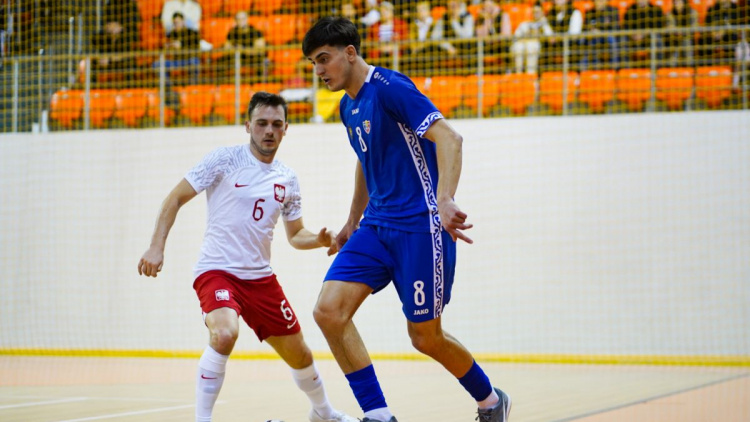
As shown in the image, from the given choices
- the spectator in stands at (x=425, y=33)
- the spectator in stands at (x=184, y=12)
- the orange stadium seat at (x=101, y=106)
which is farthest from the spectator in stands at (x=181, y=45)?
the spectator in stands at (x=425, y=33)

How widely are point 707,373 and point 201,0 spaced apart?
29.5 ft

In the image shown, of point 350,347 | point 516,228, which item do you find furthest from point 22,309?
point 350,347

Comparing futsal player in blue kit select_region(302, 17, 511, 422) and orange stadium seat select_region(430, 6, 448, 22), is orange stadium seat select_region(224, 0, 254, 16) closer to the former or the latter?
orange stadium seat select_region(430, 6, 448, 22)

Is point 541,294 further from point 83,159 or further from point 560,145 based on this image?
point 83,159

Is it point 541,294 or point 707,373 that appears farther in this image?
point 541,294

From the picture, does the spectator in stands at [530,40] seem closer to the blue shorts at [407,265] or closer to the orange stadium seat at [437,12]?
the orange stadium seat at [437,12]

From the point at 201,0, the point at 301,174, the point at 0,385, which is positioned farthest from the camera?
the point at 201,0

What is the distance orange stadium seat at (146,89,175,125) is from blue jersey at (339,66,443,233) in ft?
27.8

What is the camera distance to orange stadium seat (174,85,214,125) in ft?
41.2

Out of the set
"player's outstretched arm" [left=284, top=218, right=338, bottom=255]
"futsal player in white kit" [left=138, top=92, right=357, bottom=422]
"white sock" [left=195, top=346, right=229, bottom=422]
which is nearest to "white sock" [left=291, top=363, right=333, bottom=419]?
"futsal player in white kit" [left=138, top=92, right=357, bottom=422]

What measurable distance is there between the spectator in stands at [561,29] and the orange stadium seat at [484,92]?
2.39 feet

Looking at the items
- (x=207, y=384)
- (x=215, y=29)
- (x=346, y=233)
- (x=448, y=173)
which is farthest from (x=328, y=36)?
(x=215, y=29)

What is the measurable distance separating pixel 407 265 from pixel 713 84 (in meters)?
8.03

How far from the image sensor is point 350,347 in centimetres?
458
